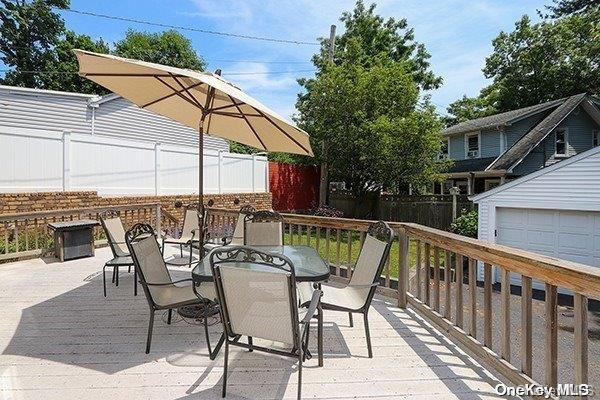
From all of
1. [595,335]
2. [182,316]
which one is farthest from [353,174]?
[182,316]

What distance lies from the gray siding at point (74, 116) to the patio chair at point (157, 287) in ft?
36.5

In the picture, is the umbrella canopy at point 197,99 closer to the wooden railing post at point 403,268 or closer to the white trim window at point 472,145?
the wooden railing post at point 403,268

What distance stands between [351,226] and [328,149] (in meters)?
11.2

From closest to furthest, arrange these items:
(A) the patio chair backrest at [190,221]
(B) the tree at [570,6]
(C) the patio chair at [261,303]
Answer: (C) the patio chair at [261,303]
(A) the patio chair backrest at [190,221]
(B) the tree at [570,6]

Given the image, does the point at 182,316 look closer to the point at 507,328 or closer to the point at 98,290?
the point at 98,290

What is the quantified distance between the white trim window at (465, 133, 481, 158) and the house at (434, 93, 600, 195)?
5cm

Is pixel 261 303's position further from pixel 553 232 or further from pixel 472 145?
pixel 472 145

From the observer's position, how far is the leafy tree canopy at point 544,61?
23578mm

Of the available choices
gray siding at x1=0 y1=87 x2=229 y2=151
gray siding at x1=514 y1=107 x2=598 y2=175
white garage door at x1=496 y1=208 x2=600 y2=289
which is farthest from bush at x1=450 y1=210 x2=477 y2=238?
gray siding at x1=0 y1=87 x2=229 y2=151

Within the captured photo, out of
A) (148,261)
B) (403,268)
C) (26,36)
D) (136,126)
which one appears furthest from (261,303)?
(26,36)

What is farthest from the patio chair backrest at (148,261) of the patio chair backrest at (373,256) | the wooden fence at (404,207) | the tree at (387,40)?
the tree at (387,40)

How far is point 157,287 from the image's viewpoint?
3.04 metres

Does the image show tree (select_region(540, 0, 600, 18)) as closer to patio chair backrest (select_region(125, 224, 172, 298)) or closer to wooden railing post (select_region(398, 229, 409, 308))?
wooden railing post (select_region(398, 229, 409, 308))

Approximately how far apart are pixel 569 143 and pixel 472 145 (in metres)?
4.13
